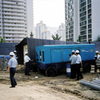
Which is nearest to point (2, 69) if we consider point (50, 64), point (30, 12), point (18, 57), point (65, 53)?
point (18, 57)

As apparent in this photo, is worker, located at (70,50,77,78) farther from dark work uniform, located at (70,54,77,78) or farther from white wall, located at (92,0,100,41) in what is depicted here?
white wall, located at (92,0,100,41)

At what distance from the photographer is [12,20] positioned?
86.8m

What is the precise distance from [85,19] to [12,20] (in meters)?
39.7

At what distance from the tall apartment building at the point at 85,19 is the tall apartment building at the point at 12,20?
26605mm

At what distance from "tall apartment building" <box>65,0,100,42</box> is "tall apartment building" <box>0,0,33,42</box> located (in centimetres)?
2661

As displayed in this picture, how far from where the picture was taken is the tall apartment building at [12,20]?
8531 centimetres

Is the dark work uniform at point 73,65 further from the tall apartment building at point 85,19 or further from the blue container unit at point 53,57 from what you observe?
the tall apartment building at point 85,19

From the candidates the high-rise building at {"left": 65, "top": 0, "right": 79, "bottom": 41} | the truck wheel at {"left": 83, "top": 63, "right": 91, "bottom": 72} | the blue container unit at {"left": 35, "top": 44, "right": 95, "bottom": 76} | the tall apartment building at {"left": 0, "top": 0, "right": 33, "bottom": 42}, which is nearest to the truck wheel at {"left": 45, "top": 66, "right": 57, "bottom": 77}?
the blue container unit at {"left": 35, "top": 44, "right": 95, "bottom": 76}

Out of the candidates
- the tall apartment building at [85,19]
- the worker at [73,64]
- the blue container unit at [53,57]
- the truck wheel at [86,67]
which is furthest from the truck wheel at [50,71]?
the tall apartment building at [85,19]

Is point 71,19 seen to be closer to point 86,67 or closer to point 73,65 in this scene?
point 86,67

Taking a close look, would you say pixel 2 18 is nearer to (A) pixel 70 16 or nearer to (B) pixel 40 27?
(A) pixel 70 16

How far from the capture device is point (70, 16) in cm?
8494

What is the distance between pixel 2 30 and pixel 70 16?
37.7 m

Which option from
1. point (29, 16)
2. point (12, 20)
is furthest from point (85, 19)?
point (29, 16)
